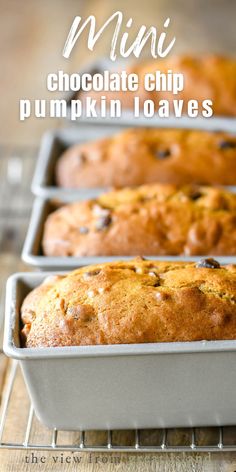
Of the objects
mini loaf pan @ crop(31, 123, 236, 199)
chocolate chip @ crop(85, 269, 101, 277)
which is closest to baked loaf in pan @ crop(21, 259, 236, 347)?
chocolate chip @ crop(85, 269, 101, 277)

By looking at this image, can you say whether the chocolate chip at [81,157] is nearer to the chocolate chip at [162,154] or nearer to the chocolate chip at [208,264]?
the chocolate chip at [162,154]

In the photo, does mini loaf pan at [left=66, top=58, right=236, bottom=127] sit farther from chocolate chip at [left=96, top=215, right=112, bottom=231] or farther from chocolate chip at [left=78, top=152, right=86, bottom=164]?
chocolate chip at [left=96, top=215, right=112, bottom=231]

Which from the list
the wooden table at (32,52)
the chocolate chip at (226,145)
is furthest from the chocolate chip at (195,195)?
the wooden table at (32,52)

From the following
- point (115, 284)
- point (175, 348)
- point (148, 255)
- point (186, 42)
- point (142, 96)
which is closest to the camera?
point (175, 348)

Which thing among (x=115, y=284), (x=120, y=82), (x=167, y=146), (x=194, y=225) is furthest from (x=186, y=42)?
(x=115, y=284)

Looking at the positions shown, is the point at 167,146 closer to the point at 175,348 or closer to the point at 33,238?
the point at 33,238

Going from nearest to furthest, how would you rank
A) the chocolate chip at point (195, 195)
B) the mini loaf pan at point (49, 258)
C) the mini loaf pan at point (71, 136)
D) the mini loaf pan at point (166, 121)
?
the mini loaf pan at point (49, 258)
the chocolate chip at point (195, 195)
the mini loaf pan at point (71, 136)
the mini loaf pan at point (166, 121)

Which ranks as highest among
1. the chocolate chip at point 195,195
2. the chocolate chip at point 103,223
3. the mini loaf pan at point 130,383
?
the chocolate chip at point 195,195
